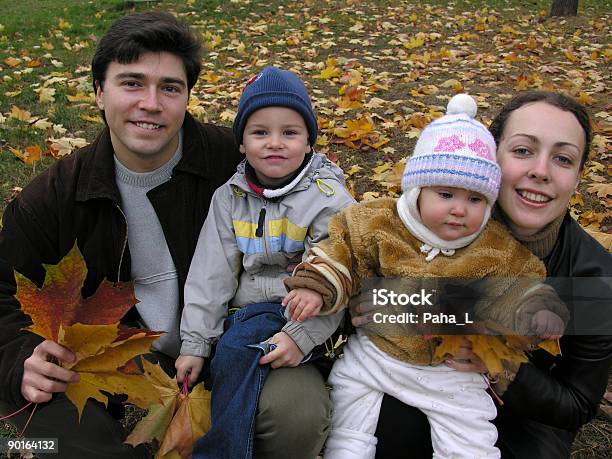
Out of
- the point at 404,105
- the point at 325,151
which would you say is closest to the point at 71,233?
the point at 325,151

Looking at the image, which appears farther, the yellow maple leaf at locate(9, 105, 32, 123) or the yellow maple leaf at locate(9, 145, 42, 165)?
the yellow maple leaf at locate(9, 105, 32, 123)

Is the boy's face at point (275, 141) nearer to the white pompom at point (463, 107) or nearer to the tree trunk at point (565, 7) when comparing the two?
the white pompom at point (463, 107)

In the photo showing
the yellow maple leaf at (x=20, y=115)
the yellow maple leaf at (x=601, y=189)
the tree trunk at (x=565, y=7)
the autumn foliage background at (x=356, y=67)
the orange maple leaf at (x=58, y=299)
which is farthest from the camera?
the tree trunk at (x=565, y=7)

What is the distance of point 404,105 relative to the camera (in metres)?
5.63

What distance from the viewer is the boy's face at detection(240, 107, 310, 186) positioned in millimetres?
2121

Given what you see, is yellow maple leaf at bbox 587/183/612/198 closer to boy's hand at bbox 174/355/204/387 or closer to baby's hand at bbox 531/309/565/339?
baby's hand at bbox 531/309/565/339

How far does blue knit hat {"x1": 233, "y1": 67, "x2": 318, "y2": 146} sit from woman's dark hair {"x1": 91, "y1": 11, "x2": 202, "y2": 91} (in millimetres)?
370

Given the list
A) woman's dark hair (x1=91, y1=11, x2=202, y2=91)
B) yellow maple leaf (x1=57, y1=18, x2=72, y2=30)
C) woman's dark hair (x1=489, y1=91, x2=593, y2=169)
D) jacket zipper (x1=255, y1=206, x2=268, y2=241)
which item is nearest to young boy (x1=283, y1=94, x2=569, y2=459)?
woman's dark hair (x1=489, y1=91, x2=593, y2=169)

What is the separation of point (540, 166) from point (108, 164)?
61.7 inches

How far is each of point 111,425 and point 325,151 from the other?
2.98m

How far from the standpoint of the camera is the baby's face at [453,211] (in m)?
1.82

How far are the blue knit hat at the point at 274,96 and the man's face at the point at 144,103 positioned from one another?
0.29m

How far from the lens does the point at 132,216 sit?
232 cm

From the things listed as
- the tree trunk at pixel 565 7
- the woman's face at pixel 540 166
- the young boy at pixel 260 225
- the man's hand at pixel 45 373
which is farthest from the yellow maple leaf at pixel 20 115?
the tree trunk at pixel 565 7
